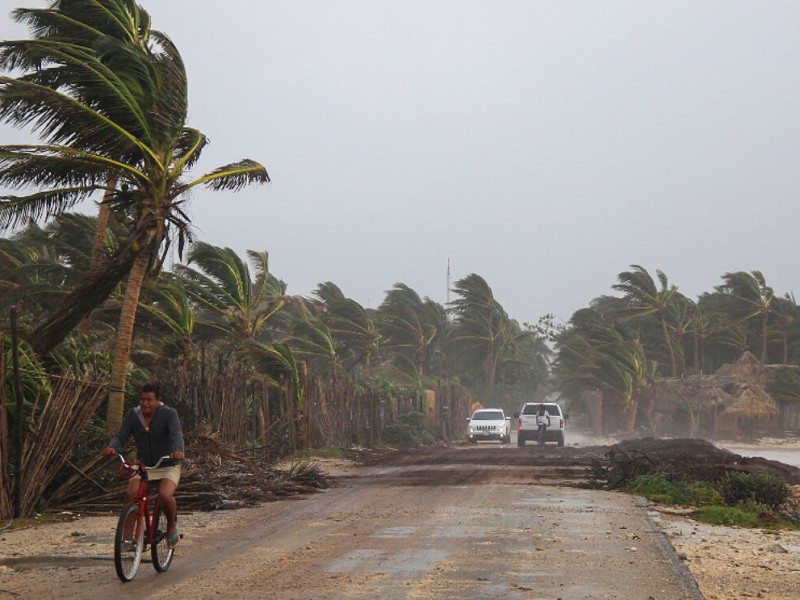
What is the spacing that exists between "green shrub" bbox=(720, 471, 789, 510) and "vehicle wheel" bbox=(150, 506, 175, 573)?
982cm

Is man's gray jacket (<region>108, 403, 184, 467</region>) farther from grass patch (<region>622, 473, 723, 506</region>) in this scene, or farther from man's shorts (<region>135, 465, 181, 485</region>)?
grass patch (<region>622, 473, 723, 506</region>)

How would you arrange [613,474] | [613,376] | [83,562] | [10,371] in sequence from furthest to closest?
[613,376] < [613,474] < [10,371] < [83,562]

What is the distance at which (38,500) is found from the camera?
41.4ft

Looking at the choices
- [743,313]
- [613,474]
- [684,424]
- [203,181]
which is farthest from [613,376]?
[203,181]

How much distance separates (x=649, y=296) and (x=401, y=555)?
Answer: 54.5 m

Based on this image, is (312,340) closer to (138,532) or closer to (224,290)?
(224,290)

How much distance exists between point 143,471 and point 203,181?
33.6 ft

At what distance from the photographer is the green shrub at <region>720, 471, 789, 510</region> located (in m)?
15.6

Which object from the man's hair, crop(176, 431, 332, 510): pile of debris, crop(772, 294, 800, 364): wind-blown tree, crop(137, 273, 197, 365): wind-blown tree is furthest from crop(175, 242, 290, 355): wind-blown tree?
crop(772, 294, 800, 364): wind-blown tree

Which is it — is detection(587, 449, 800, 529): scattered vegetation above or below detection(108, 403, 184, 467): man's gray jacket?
below

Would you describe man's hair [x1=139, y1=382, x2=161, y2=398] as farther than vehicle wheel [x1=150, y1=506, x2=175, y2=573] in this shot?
Yes

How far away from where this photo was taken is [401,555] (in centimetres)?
941

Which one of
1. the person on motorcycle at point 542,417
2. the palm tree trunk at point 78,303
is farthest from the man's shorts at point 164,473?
the person on motorcycle at point 542,417

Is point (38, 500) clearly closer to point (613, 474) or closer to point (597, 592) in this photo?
point (597, 592)
